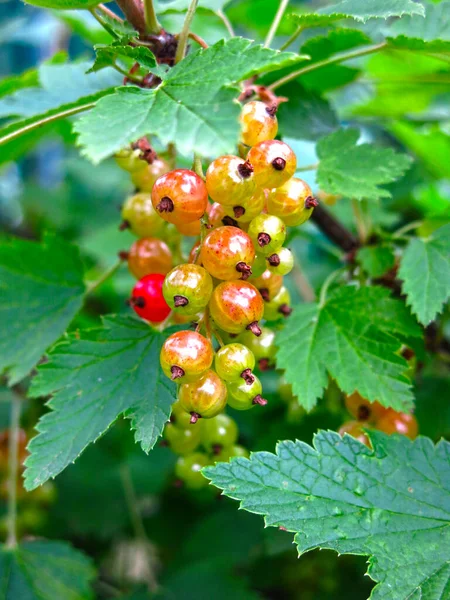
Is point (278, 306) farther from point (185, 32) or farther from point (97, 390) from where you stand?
point (185, 32)

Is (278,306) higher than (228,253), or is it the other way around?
(228,253)

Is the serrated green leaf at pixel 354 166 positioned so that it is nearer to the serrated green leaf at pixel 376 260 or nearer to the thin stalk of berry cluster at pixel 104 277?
the serrated green leaf at pixel 376 260

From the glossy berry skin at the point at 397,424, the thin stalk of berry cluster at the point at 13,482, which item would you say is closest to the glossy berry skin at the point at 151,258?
the glossy berry skin at the point at 397,424

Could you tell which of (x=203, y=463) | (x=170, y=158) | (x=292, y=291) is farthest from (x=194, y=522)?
(x=170, y=158)

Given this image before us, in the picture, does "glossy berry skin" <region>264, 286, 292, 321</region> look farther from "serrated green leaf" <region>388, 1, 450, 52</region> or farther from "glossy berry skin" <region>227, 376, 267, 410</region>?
"serrated green leaf" <region>388, 1, 450, 52</region>

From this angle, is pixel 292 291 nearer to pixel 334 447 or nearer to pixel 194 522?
pixel 194 522

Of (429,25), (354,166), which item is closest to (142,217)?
(354,166)

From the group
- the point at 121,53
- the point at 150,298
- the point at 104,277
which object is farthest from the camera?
the point at 104,277
